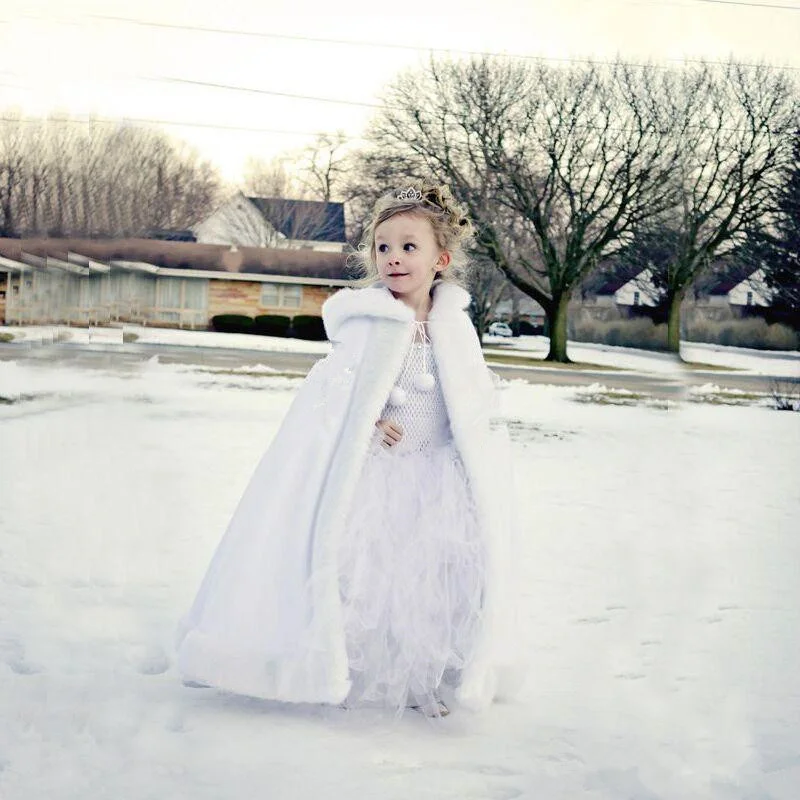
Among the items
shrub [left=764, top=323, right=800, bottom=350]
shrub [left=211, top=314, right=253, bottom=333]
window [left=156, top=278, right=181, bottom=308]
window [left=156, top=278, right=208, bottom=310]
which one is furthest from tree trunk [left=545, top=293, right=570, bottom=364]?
window [left=156, top=278, right=181, bottom=308]

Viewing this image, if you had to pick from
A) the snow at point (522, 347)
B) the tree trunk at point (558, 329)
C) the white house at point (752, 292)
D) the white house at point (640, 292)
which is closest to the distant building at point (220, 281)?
the snow at point (522, 347)

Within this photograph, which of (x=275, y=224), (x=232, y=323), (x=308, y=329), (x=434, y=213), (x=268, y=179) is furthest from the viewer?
(x=275, y=224)

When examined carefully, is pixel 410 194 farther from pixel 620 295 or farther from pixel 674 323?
pixel 620 295

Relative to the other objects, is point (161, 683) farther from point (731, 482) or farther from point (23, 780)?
point (731, 482)

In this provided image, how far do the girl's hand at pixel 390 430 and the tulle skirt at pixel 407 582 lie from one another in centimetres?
4

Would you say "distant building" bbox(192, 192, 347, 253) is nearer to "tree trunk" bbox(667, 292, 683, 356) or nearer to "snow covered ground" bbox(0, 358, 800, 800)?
"tree trunk" bbox(667, 292, 683, 356)

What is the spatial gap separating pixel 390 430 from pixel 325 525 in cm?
28

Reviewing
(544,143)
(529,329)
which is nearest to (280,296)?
(529,329)

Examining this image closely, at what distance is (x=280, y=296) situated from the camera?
2517 centimetres

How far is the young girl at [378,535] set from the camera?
2529 millimetres

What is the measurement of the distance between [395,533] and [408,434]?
0.26 m

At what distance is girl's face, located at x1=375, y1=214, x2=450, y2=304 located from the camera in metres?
2.74

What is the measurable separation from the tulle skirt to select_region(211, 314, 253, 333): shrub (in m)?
22.6

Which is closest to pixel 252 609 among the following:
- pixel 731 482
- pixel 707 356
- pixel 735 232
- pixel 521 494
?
pixel 521 494
